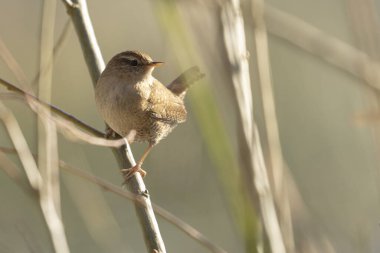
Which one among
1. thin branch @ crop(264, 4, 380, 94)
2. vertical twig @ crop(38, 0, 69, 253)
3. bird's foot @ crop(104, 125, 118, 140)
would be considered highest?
thin branch @ crop(264, 4, 380, 94)

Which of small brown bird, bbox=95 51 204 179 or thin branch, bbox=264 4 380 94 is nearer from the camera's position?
thin branch, bbox=264 4 380 94

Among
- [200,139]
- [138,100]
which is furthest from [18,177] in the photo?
[138,100]

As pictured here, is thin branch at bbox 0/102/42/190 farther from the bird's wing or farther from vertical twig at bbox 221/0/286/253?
the bird's wing

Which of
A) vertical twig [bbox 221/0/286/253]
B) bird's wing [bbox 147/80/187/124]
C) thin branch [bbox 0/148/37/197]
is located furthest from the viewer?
Result: bird's wing [bbox 147/80/187/124]

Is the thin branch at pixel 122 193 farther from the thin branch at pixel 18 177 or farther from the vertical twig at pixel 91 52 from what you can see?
the vertical twig at pixel 91 52

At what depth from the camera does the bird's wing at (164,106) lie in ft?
13.0

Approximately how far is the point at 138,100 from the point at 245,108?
2583 mm

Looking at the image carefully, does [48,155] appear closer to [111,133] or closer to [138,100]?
[111,133]

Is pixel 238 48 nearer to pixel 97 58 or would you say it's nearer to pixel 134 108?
pixel 97 58

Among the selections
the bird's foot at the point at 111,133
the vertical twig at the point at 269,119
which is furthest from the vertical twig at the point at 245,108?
the bird's foot at the point at 111,133

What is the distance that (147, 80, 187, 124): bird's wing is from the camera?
3.96 meters

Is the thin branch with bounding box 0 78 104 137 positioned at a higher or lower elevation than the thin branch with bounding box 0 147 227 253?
higher

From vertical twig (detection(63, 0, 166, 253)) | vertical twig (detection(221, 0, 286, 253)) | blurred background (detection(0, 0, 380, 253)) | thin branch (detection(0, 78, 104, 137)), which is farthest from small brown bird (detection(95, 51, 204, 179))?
vertical twig (detection(221, 0, 286, 253))

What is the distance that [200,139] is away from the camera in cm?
254
